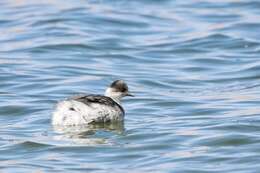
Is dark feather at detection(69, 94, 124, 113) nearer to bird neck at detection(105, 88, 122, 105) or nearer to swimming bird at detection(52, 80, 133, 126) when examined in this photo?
swimming bird at detection(52, 80, 133, 126)

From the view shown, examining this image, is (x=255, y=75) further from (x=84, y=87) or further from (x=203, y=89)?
(x=84, y=87)

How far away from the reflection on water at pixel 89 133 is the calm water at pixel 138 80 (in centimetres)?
1

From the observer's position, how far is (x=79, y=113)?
14531 millimetres

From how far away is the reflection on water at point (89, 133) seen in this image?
541 inches

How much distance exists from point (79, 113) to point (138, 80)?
15.3 feet

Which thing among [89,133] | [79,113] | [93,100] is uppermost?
[93,100]

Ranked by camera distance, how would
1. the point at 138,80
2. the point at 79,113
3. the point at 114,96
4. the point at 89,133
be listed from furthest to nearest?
1. the point at 138,80
2. the point at 114,96
3. the point at 79,113
4. the point at 89,133

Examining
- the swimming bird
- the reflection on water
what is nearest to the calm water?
the reflection on water

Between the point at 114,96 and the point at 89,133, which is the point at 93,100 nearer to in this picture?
the point at 89,133

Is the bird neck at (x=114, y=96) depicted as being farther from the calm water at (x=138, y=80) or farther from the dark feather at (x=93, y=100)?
the dark feather at (x=93, y=100)

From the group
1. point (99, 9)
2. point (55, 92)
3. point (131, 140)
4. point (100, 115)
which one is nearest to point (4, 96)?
point (55, 92)

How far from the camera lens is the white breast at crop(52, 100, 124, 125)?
1446 cm

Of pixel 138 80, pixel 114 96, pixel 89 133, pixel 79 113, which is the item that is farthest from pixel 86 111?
pixel 138 80

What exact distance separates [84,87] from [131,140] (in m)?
4.61
